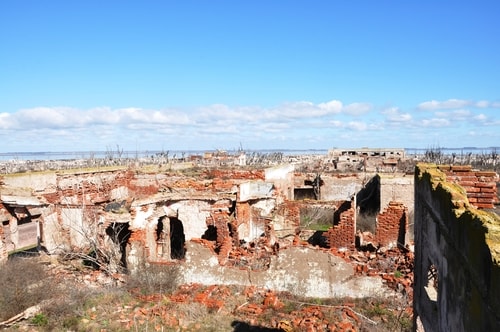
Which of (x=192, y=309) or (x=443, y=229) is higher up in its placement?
(x=443, y=229)

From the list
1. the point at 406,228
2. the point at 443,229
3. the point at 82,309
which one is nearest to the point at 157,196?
the point at 82,309

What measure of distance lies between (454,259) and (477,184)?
273cm

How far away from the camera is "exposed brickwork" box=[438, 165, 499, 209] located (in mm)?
5977

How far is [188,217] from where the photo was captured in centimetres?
1390

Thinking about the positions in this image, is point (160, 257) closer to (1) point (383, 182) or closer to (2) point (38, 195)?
(2) point (38, 195)

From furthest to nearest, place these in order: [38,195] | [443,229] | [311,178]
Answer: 1. [311,178]
2. [38,195]
3. [443,229]

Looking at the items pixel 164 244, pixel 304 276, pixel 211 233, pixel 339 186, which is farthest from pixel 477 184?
pixel 339 186

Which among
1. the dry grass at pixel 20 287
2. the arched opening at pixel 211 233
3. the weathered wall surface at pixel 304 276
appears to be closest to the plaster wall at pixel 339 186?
the arched opening at pixel 211 233

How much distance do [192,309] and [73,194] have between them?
1018 centimetres

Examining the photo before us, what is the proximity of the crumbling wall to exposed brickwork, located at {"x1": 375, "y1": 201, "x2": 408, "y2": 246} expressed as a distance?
313 inches

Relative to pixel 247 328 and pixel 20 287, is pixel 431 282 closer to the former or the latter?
pixel 247 328

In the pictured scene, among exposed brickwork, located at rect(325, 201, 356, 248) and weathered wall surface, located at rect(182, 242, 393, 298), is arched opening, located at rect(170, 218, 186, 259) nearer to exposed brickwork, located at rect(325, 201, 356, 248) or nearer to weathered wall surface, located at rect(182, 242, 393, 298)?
weathered wall surface, located at rect(182, 242, 393, 298)

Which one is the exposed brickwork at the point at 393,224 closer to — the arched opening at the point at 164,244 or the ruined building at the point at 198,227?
the ruined building at the point at 198,227

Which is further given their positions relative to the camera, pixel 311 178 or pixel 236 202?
pixel 311 178
